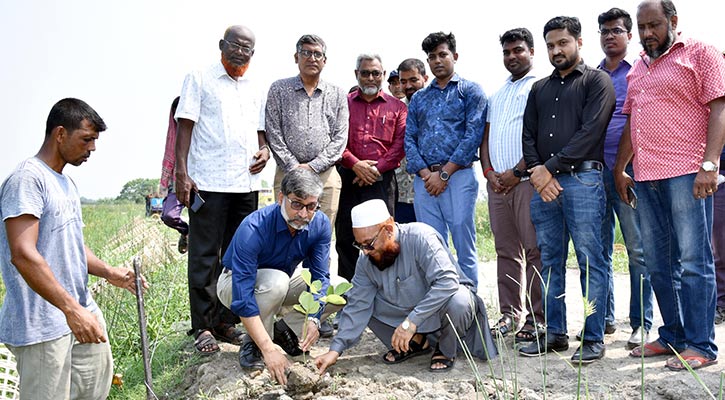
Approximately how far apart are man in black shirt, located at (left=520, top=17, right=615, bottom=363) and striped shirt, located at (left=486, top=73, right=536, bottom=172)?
12.0 inches

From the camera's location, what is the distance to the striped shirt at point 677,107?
352cm

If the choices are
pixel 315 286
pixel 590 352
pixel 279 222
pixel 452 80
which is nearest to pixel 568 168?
pixel 590 352

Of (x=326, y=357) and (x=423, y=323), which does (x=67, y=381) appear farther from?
(x=423, y=323)

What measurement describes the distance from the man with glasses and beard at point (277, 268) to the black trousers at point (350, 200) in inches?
36.7

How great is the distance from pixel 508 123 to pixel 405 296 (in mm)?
1509

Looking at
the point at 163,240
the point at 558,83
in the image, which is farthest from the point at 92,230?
the point at 558,83

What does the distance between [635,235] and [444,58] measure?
1933 mm

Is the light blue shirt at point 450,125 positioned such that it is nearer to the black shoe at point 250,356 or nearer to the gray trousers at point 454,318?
the gray trousers at point 454,318

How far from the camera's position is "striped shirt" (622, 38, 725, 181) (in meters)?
3.52

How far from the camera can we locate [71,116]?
3057mm

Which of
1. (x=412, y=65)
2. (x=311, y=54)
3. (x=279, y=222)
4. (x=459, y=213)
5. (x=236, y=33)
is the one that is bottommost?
(x=459, y=213)

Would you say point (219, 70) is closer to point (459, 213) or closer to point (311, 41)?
point (311, 41)

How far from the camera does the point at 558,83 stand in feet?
13.2

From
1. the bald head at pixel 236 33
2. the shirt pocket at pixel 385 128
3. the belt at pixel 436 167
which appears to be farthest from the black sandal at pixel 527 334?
the bald head at pixel 236 33
